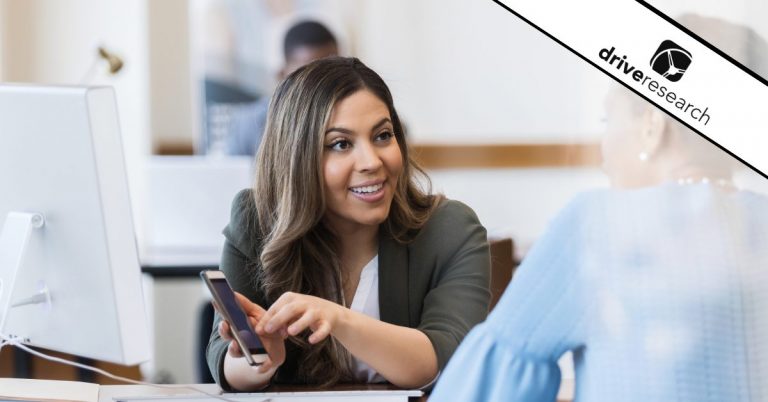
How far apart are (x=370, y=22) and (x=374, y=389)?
3.79m

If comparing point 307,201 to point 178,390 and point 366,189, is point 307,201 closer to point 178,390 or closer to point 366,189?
point 366,189

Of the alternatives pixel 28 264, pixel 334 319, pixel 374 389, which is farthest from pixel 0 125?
pixel 374 389

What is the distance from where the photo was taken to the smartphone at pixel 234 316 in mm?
1357

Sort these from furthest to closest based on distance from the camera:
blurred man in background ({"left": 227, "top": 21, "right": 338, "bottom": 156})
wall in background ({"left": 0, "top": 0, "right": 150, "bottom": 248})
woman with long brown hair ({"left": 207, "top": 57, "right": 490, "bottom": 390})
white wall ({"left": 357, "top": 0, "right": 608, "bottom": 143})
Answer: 1. white wall ({"left": 357, "top": 0, "right": 608, "bottom": 143})
2. wall in background ({"left": 0, "top": 0, "right": 150, "bottom": 248})
3. blurred man in background ({"left": 227, "top": 21, "right": 338, "bottom": 156})
4. woman with long brown hair ({"left": 207, "top": 57, "right": 490, "bottom": 390})

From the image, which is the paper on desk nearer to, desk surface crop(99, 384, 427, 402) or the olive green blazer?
desk surface crop(99, 384, 427, 402)

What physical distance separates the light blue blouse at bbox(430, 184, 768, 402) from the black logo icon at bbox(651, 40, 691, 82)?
2.53ft

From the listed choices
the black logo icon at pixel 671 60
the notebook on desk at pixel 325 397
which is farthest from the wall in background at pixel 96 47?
the notebook on desk at pixel 325 397

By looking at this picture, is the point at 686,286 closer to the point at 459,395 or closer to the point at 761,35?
the point at 459,395

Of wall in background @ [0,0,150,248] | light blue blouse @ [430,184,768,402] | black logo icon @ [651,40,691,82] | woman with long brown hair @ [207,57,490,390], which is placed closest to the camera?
light blue blouse @ [430,184,768,402]

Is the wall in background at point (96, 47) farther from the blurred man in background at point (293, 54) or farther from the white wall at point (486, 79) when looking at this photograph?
the white wall at point (486, 79)

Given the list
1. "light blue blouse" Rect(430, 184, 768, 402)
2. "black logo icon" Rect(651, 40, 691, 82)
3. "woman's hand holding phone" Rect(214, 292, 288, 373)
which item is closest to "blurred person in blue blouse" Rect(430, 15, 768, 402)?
"light blue blouse" Rect(430, 184, 768, 402)

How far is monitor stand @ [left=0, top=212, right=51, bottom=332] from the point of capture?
4.61 ft

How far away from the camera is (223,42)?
500 centimetres

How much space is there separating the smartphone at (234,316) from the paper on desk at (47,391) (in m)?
0.24
